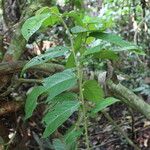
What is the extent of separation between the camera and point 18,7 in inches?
99.0

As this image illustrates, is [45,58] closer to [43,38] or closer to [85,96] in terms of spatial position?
[85,96]

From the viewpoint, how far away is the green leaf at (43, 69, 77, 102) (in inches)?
37.2

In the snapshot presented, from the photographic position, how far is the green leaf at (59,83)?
0.95 m

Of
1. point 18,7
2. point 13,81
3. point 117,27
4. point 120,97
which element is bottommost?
point 117,27

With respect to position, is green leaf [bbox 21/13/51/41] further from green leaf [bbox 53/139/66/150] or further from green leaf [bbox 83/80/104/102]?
green leaf [bbox 53/139/66/150]

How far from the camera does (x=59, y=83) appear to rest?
0.96 m

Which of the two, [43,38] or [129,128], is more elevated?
[43,38]

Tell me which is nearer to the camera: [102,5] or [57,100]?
[57,100]

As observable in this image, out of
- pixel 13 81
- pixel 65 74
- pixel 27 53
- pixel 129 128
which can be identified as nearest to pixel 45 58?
pixel 65 74

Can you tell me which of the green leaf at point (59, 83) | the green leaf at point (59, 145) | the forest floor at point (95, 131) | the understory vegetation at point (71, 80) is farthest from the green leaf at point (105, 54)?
the forest floor at point (95, 131)

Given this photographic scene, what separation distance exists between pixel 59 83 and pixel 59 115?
8 centimetres

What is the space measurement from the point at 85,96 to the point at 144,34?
6.95ft

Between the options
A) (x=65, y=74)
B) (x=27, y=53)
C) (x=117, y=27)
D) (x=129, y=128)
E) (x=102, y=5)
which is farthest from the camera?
(x=102, y=5)

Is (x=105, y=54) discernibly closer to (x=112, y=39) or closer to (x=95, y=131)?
(x=112, y=39)
